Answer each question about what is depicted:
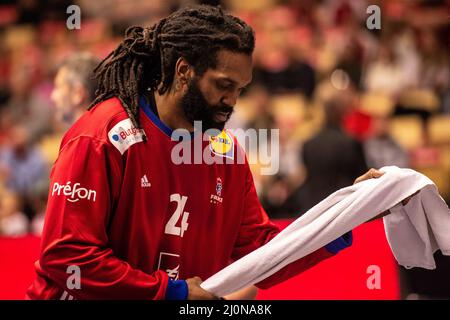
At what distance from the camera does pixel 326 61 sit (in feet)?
26.5

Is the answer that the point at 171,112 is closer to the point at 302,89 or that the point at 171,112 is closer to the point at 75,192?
the point at 75,192

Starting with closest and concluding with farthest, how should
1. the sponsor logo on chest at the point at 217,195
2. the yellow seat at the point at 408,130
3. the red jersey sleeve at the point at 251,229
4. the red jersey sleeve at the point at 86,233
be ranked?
1. the red jersey sleeve at the point at 86,233
2. the sponsor logo on chest at the point at 217,195
3. the red jersey sleeve at the point at 251,229
4. the yellow seat at the point at 408,130

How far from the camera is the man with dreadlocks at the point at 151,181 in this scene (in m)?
2.53

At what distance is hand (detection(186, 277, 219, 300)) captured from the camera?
8.61ft

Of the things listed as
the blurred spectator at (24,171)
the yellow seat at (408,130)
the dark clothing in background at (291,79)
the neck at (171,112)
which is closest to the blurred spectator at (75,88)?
the neck at (171,112)

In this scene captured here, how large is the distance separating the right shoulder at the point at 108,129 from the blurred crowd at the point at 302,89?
3102 millimetres

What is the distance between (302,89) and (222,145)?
16.3ft

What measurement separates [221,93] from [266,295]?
1.41 metres

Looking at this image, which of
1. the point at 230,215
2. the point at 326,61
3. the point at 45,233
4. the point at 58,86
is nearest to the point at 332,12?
the point at 326,61

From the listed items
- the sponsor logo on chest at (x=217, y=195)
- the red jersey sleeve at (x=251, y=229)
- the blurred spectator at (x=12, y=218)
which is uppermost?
the sponsor logo on chest at (x=217, y=195)

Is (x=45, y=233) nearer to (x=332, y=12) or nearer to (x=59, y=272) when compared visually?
(x=59, y=272)

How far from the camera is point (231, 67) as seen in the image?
105 inches

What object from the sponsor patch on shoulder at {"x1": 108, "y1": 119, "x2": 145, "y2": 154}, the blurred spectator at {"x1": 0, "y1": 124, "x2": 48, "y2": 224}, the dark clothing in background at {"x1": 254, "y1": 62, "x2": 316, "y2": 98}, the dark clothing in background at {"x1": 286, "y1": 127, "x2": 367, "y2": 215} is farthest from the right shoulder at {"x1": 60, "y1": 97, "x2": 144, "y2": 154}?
the dark clothing in background at {"x1": 254, "y1": 62, "x2": 316, "y2": 98}

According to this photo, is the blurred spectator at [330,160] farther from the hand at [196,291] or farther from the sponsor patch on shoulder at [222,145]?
the hand at [196,291]
